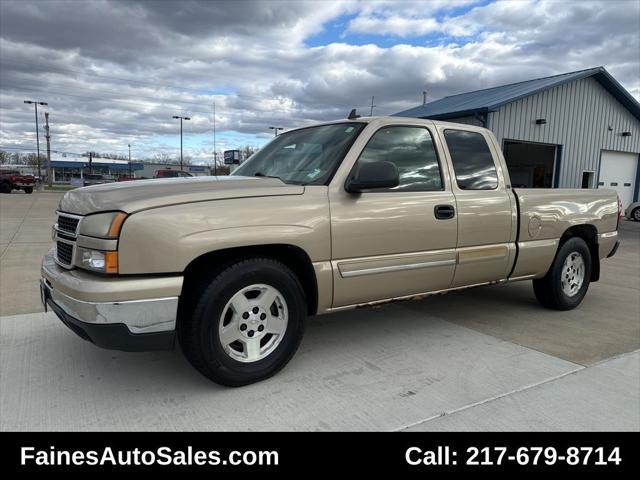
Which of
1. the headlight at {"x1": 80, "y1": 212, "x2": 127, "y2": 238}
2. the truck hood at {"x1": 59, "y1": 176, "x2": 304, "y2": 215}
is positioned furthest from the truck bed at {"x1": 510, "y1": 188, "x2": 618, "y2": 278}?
the headlight at {"x1": 80, "y1": 212, "x2": 127, "y2": 238}

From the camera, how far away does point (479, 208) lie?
4.34m

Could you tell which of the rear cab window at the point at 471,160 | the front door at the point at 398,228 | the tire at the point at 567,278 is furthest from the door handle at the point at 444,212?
the tire at the point at 567,278

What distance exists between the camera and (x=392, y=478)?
2.45 meters

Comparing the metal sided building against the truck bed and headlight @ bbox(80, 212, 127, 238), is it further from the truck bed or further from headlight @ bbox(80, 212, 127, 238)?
headlight @ bbox(80, 212, 127, 238)

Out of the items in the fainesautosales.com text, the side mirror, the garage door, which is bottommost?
the fainesautosales.com text

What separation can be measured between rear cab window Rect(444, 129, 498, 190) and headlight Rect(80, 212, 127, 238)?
2.82 m

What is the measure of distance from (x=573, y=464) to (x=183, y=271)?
2409mm

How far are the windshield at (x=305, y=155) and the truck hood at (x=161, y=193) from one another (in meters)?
0.31

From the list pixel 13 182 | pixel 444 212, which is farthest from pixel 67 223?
pixel 13 182

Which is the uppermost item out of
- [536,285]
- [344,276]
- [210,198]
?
[210,198]

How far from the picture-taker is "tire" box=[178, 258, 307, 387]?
10.00 ft

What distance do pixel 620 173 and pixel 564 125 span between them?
5336mm

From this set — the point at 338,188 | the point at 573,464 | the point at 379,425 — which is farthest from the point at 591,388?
the point at 338,188

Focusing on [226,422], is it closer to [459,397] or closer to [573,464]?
[459,397]
